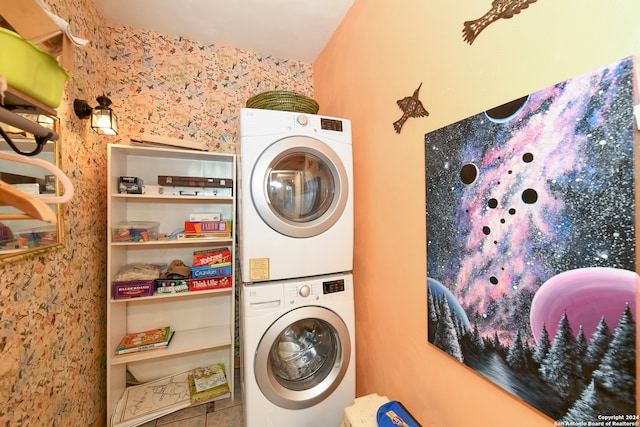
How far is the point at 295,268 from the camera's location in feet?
4.47

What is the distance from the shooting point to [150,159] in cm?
190

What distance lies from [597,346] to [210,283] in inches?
74.1

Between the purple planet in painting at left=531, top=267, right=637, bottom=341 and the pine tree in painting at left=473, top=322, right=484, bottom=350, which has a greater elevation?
the purple planet in painting at left=531, top=267, right=637, bottom=341

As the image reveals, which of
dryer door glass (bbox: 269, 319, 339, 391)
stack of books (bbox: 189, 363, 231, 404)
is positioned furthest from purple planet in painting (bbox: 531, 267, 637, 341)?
stack of books (bbox: 189, 363, 231, 404)

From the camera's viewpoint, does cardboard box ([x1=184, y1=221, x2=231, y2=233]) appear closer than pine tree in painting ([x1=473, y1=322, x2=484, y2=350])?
No

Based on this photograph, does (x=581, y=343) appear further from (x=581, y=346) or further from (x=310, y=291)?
(x=310, y=291)

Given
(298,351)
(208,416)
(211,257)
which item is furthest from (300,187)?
(208,416)

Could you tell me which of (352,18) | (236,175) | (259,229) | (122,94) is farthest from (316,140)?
(122,94)

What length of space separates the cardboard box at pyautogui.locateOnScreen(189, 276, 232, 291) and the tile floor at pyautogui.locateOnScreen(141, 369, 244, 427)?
816 millimetres

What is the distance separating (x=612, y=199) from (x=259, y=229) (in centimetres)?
121

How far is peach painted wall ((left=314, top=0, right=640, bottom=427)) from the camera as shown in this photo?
66 centimetres

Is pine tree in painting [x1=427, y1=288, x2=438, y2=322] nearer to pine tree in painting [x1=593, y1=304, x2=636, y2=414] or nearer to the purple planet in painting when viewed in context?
the purple planet in painting

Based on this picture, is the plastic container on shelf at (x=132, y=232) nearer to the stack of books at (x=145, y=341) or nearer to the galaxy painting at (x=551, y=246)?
the stack of books at (x=145, y=341)

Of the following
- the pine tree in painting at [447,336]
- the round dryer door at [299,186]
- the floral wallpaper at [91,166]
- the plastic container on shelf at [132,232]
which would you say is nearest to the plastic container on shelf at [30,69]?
the floral wallpaper at [91,166]
